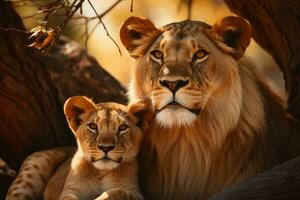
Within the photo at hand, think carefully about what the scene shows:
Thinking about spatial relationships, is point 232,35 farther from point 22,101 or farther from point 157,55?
point 22,101

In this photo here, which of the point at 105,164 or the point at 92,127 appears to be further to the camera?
the point at 92,127

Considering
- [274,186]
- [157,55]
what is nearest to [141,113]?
[157,55]

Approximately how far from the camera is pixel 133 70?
701cm

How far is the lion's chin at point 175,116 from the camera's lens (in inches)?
249

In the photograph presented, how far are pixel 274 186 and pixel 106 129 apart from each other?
1677 mm

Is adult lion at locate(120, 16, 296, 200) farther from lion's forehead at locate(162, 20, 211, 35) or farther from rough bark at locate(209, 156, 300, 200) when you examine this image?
rough bark at locate(209, 156, 300, 200)

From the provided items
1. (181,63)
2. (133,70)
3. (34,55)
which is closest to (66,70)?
(34,55)

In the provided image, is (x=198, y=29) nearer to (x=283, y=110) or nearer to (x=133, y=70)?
(x=133, y=70)

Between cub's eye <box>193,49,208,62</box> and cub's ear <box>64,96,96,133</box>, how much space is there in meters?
0.99

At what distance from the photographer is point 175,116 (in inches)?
251

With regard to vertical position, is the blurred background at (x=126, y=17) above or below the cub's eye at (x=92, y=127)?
below

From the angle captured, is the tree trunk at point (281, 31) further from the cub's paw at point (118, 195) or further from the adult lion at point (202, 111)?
the cub's paw at point (118, 195)

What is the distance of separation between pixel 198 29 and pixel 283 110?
1.06m

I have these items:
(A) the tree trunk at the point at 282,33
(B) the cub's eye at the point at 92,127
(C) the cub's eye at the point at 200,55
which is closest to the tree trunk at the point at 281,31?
(A) the tree trunk at the point at 282,33
